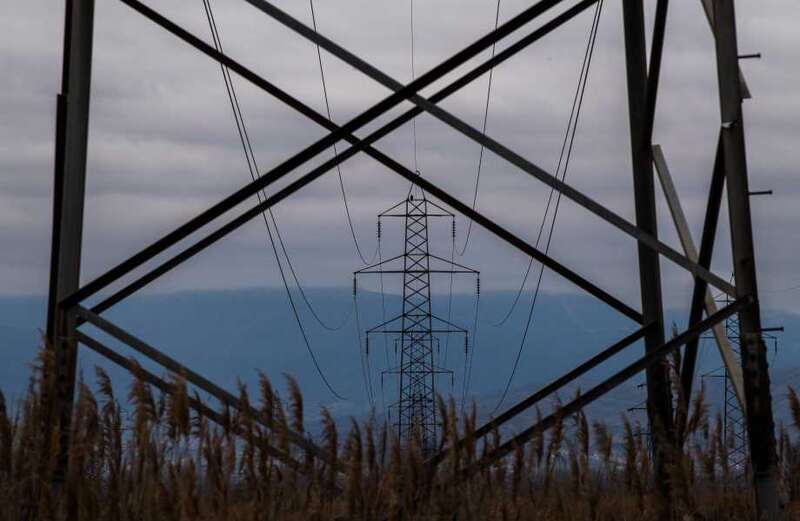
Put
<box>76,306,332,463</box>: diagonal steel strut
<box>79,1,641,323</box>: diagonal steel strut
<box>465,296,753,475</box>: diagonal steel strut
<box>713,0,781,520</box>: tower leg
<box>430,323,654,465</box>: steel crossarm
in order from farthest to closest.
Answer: <box>79,1,641,323</box>: diagonal steel strut
<box>713,0,781,520</box>: tower leg
<box>76,306,332,463</box>: diagonal steel strut
<box>465,296,753,475</box>: diagonal steel strut
<box>430,323,654,465</box>: steel crossarm

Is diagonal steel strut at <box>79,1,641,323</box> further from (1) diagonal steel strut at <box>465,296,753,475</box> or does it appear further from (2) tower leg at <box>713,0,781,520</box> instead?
(2) tower leg at <box>713,0,781,520</box>

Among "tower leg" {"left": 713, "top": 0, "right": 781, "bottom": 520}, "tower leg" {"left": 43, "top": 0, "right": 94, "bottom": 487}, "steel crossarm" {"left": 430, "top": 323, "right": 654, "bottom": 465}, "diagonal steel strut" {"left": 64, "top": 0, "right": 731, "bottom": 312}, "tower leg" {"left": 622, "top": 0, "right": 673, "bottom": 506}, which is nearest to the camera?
"steel crossarm" {"left": 430, "top": 323, "right": 654, "bottom": 465}

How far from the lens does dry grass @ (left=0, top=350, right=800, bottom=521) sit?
23.7 ft

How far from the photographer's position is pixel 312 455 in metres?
7.97

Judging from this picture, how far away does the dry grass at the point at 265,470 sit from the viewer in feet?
23.7

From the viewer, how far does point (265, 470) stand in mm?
7648

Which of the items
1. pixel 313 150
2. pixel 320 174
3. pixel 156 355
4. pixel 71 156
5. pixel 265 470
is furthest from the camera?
pixel 320 174

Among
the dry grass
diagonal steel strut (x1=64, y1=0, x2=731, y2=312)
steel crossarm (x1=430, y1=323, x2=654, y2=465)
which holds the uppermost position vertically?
diagonal steel strut (x1=64, y1=0, x2=731, y2=312)

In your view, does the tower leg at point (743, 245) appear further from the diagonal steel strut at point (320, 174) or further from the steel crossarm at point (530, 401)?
the diagonal steel strut at point (320, 174)

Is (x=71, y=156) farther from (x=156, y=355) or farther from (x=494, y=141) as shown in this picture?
(x=494, y=141)

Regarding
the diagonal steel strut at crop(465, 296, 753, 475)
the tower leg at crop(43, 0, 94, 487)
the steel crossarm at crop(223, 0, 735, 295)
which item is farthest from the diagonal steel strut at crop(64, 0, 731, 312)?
the tower leg at crop(43, 0, 94, 487)

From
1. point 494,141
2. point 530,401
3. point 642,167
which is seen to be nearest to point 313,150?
point 494,141

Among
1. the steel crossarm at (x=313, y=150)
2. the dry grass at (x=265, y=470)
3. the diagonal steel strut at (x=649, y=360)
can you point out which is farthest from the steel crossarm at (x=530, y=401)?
the steel crossarm at (x=313, y=150)

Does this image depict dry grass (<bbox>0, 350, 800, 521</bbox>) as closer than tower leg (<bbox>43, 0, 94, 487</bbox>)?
Yes
